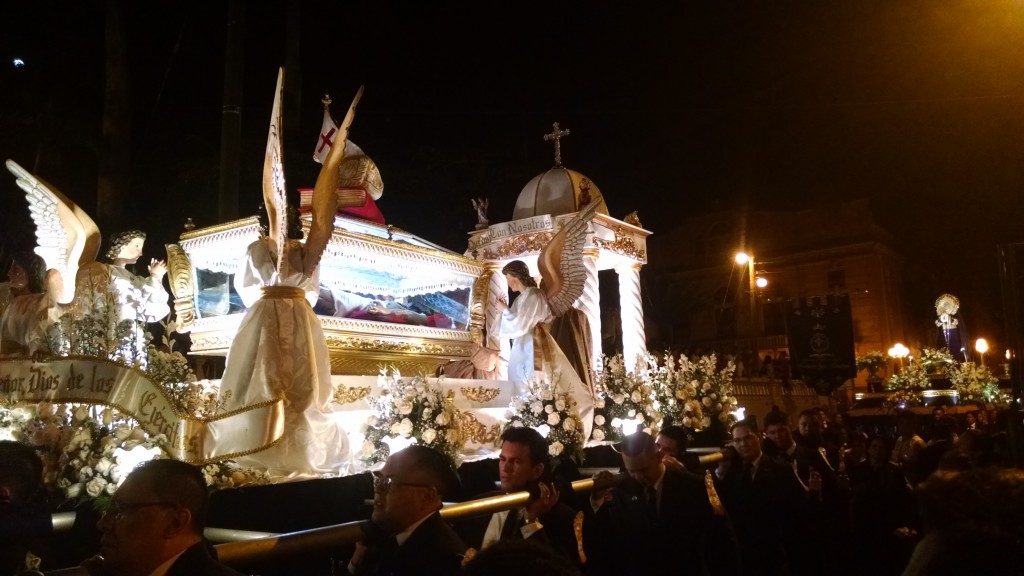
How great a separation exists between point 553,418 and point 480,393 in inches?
49.2

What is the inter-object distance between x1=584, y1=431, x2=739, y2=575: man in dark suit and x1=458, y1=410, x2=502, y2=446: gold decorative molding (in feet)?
9.73

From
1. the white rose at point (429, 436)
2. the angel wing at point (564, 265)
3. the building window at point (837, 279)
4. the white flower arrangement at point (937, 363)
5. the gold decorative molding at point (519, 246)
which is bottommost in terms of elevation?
the white rose at point (429, 436)

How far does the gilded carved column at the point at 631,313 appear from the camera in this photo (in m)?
11.8

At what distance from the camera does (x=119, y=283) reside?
592 cm

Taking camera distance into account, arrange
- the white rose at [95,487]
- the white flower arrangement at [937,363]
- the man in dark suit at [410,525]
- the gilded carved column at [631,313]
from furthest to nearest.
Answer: the white flower arrangement at [937,363] < the gilded carved column at [631,313] < the white rose at [95,487] < the man in dark suit at [410,525]

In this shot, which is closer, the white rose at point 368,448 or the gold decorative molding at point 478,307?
the white rose at point 368,448

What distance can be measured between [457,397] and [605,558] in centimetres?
389

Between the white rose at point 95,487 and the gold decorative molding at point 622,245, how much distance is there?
8231mm

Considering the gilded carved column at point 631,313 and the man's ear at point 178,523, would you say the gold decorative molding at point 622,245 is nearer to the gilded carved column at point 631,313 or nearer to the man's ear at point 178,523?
the gilded carved column at point 631,313

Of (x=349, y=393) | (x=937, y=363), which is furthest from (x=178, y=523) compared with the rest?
(x=937, y=363)

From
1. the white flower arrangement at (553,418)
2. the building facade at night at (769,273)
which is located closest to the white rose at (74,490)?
the white flower arrangement at (553,418)

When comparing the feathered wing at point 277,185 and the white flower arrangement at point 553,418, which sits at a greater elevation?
the feathered wing at point 277,185

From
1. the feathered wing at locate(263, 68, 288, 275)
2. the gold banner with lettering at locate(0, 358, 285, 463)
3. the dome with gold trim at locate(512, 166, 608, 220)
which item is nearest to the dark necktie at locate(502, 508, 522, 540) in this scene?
the gold banner with lettering at locate(0, 358, 285, 463)

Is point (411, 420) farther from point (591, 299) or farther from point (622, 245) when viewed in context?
point (622, 245)
